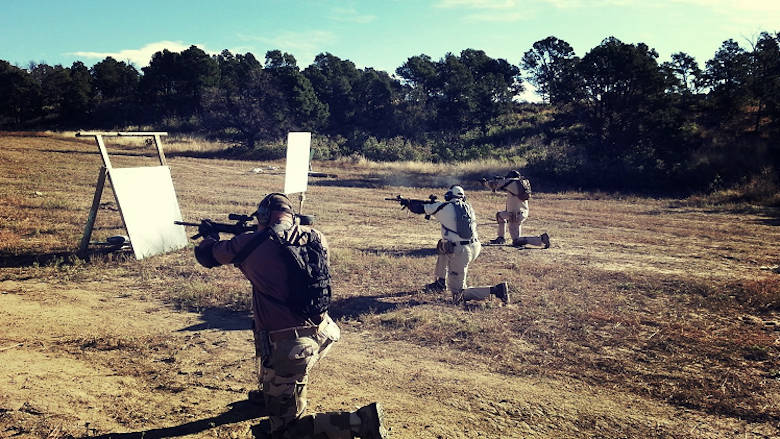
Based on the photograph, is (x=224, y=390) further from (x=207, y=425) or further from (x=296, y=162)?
(x=296, y=162)

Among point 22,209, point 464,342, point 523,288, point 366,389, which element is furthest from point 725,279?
point 22,209

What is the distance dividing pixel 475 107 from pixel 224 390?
42.2 m

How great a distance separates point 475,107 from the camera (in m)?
45.0

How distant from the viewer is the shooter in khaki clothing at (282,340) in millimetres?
4082

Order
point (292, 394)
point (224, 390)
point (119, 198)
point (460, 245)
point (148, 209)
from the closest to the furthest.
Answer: point (292, 394), point (224, 390), point (460, 245), point (119, 198), point (148, 209)

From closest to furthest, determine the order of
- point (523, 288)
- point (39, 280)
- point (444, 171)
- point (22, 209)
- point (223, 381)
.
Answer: point (223, 381)
point (39, 280)
point (523, 288)
point (22, 209)
point (444, 171)

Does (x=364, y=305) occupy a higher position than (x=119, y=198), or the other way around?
(x=119, y=198)

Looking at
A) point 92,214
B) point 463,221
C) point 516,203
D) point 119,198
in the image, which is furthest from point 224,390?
point 516,203

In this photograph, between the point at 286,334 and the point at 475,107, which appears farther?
the point at 475,107

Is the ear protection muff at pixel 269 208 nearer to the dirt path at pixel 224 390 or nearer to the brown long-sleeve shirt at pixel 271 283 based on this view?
the brown long-sleeve shirt at pixel 271 283

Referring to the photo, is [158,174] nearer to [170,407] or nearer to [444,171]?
[170,407]

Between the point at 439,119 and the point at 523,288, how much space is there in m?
38.8

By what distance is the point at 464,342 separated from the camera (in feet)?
24.0

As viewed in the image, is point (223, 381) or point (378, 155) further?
point (378, 155)
